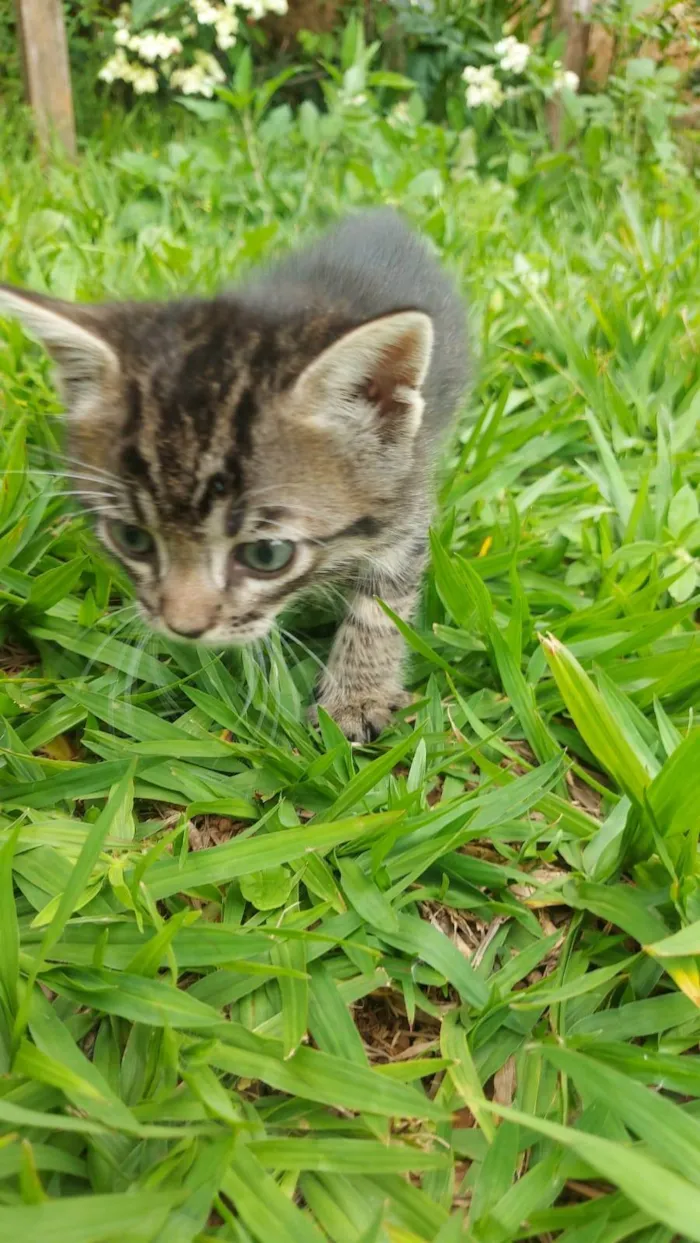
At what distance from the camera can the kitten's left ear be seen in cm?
116

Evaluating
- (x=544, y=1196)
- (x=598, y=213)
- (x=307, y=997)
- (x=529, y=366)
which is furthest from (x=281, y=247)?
(x=544, y=1196)

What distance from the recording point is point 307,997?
1.00 meters

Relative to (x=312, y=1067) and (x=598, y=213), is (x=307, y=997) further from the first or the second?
(x=598, y=213)

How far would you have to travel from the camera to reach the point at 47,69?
11.5ft

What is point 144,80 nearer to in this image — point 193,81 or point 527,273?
Result: point 193,81

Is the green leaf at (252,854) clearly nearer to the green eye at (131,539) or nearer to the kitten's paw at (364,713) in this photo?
the kitten's paw at (364,713)

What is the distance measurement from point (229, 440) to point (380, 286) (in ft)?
2.40

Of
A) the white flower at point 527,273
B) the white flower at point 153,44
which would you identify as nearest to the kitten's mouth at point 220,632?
the white flower at point 527,273

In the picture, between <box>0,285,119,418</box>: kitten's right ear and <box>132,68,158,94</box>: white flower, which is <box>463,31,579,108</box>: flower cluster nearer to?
<box>132,68,158,94</box>: white flower

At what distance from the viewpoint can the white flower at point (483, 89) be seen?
3867mm

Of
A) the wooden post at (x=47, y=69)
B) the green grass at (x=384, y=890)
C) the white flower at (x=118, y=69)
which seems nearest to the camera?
the green grass at (x=384, y=890)

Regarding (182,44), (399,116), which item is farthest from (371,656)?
(182,44)

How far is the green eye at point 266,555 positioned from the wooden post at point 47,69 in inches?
126

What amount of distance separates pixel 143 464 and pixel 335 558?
35 cm
